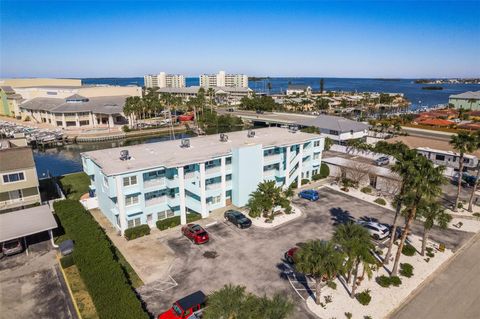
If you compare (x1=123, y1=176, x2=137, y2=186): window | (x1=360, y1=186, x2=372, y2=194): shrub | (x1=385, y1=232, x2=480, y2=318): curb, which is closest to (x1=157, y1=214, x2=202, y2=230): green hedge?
(x1=123, y1=176, x2=137, y2=186): window

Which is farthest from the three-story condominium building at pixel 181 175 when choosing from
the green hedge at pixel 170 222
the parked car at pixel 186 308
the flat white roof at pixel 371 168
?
the parked car at pixel 186 308

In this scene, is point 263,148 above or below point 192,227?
above

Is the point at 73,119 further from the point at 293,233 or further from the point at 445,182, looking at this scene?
the point at 445,182

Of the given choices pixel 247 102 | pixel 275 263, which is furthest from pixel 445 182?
pixel 247 102

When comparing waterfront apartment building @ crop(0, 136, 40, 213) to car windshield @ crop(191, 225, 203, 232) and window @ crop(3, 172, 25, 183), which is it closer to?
window @ crop(3, 172, 25, 183)

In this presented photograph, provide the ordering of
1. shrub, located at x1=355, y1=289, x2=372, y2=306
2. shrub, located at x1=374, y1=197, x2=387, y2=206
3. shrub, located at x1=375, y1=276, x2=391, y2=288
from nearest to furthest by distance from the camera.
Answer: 1. shrub, located at x1=355, y1=289, x2=372, y2=306
2. shrub, located at x1=375, y1=276, x2=391, y2=288
3. shrub, located at x1=374, y1=197, x2=387, y2=206

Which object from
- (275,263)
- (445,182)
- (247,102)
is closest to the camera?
(445,182)

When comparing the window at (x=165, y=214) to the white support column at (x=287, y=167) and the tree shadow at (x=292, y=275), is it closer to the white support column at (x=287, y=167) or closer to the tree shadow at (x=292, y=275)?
the tree shadow at (x=292, y=275)
